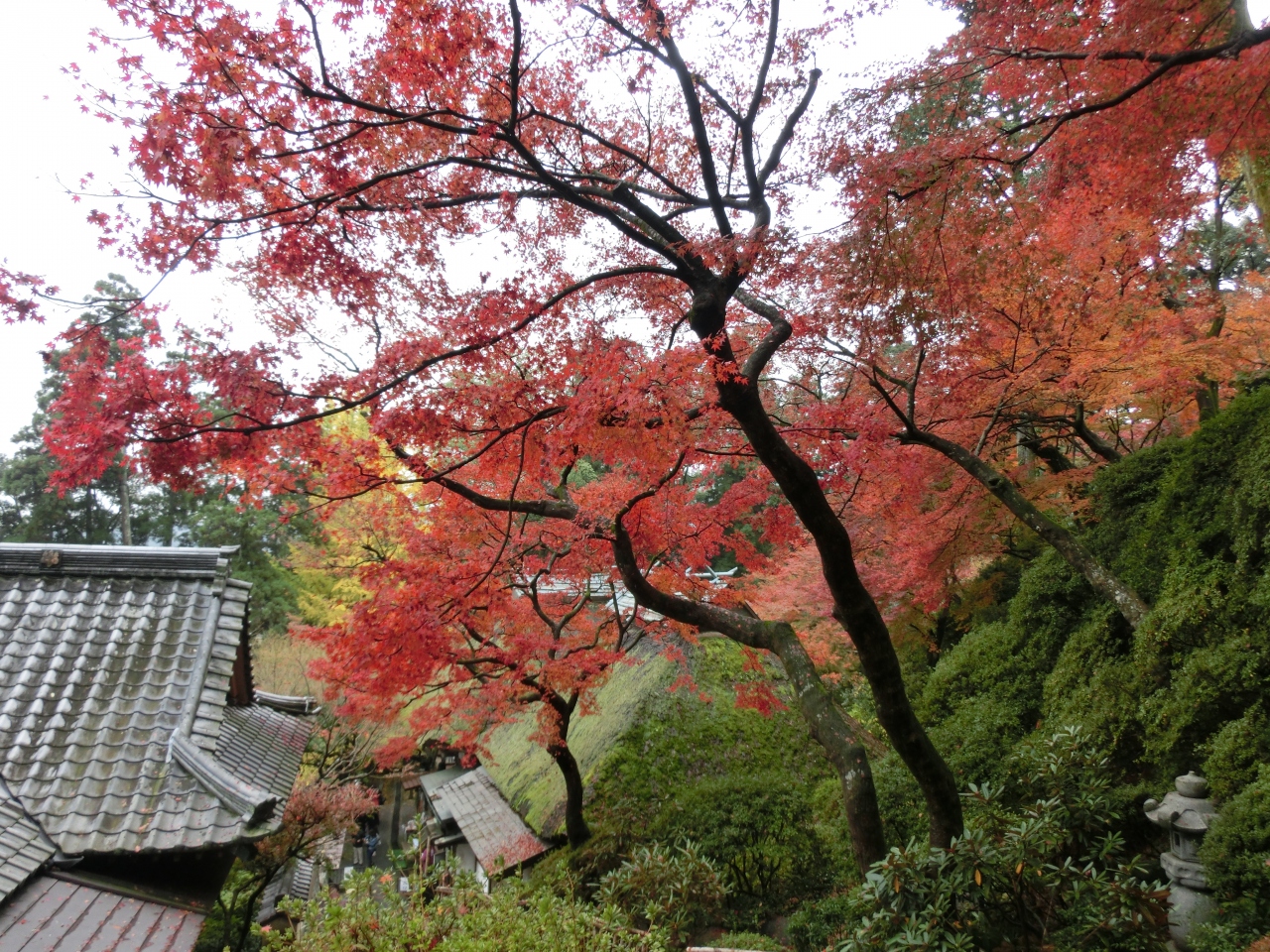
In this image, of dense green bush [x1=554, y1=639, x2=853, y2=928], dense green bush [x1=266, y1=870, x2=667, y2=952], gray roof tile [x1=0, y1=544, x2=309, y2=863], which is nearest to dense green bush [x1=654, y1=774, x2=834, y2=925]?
dense green bush [x1=554, y1=639, x2=853, y2=928]

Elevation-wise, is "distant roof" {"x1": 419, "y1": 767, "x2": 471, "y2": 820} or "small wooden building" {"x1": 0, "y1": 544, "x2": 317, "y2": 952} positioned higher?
"small wooden building" {"x1": 0, "y1": 544, "x2": 317, "y2": 952}

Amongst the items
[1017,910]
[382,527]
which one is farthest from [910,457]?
[382,527]

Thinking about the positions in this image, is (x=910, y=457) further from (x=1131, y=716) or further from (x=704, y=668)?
(x=704, y=668)

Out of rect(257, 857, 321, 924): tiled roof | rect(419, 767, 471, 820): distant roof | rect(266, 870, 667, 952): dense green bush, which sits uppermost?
rect(266, 870, 667, 952): dense green bush

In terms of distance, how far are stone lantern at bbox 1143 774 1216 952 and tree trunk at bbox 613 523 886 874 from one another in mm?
1831

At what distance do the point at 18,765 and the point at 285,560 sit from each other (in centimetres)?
2058

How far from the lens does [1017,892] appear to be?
4270 millimetres

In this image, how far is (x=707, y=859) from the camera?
7215 mm

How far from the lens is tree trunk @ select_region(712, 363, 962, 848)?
5113 millimetres

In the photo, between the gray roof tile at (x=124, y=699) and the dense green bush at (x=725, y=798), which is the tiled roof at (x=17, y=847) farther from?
the dense green bush at (x=725, y=798)

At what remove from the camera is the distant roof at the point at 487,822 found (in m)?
10.3

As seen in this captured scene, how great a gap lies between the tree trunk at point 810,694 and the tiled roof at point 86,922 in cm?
372

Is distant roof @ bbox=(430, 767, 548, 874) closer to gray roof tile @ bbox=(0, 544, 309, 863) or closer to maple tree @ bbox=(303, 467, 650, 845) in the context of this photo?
maple tree @ bbox=(303, 467, 650, 845)

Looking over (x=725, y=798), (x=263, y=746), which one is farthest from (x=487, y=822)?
(x=263, y=746)
